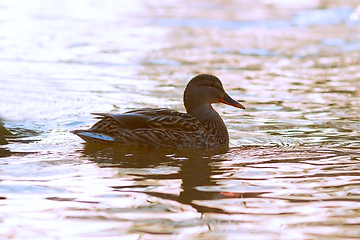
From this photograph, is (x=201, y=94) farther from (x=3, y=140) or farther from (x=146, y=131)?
(x=3, y=140)

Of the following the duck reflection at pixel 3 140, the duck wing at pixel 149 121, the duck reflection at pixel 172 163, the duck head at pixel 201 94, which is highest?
the duck head at pixel 201 94

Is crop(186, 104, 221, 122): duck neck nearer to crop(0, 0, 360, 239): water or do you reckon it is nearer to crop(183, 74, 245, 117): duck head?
crop(183, 74, 245, 117): duck head

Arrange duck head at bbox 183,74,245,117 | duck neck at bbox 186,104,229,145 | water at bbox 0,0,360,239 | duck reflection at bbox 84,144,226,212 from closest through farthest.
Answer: water at bbox 0,0,360,239
duck reflection at bbox 84,144,226,212
duck neck at bbox 186,104,229,145
duck head at bbox 183,74,245,117

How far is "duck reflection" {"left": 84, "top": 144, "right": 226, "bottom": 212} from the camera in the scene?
5992 mm

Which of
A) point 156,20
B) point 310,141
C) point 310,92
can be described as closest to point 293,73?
point 310,92

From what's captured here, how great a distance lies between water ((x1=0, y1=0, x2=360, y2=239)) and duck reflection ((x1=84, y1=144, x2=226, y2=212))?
0.02 m

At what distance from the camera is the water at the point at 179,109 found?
5.30m

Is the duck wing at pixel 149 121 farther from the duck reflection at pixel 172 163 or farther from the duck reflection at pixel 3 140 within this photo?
the duck reflection at pixel 3 140

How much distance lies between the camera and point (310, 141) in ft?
28.0

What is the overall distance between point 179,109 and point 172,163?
11.2 ft

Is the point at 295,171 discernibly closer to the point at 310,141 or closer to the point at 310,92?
the point at 310,141

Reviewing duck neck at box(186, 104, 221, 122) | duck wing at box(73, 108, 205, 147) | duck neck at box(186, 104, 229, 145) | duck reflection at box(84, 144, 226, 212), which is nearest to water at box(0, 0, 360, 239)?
duck reflection at box(84, 144, 226, 212)

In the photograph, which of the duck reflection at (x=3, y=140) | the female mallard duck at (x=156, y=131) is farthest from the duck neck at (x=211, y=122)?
the duck reflection at (x=3, y=140)

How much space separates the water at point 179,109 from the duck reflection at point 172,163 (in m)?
0.02
